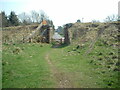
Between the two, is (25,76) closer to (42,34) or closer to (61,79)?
(61,79)

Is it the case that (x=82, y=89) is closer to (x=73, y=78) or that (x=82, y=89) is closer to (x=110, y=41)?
(x=73, y=78)

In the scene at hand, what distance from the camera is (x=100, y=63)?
46.8 feet

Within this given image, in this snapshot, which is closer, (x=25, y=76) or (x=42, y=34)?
(x=25, y=76)

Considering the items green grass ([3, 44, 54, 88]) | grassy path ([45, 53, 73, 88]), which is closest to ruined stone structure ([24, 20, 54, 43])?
green grass ([3, 44, 54, 88])

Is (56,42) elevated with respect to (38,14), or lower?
lower

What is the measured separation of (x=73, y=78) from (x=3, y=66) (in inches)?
275

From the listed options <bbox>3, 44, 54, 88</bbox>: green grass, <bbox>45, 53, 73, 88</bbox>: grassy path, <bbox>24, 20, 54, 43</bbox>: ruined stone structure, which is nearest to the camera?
<bbox>45, 53, 73, 88</bbox>: grassy path

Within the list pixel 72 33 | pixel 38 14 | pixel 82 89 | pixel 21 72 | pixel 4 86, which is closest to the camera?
pixel 82 89

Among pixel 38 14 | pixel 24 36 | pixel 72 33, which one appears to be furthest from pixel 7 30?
pixel 38 14

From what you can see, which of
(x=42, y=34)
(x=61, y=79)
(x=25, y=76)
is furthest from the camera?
(x=42, y=34)

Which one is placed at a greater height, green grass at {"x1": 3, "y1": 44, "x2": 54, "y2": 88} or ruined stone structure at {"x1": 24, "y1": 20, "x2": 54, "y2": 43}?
ruined stone structure at {"x1": 24, "y1": 20, "x2": 54, "y2": 43}

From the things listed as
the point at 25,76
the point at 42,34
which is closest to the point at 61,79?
the point at 25,76

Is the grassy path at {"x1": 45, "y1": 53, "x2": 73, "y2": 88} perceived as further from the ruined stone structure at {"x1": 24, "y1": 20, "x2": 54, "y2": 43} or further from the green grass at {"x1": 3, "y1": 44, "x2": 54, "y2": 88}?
the ruined stone structure at {"x1": 24, "y1": 20, "x2": 54, "y2": 43}

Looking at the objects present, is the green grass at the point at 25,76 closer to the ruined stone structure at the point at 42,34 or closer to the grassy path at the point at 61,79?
the grassy path at the point at 61,79
